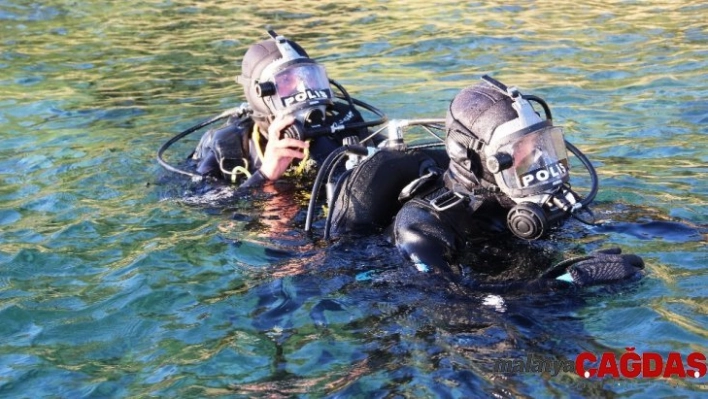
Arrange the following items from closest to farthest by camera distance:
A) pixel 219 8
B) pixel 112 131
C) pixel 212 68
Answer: pixel 112 131 → pixel 212 68 → pixel 219 8

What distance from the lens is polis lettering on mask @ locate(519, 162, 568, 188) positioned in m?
4.15

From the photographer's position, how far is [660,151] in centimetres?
677

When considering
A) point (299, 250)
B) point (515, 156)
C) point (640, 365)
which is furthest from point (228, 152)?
point (640, 365)

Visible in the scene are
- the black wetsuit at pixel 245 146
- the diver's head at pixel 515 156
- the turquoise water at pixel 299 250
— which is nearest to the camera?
the turquoise water at pixel 299 250

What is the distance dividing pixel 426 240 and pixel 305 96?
181 cm

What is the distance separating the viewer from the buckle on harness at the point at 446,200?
14.3 feet

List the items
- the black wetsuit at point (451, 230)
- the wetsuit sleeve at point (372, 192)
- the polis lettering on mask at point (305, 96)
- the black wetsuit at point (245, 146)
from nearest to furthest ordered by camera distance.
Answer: the black wetsuit at point (451, 230)
the wetsuit sleeve at point (372, 192)
the polis lettering on mask at point (305, 96)
the black wetsuit at point (245, 146)

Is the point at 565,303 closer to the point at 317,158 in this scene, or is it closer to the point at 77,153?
the point at 317,158

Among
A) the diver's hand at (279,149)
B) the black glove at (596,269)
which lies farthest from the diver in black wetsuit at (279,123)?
the black glove at (596,269)

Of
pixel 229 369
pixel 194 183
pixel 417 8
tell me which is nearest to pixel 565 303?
pixel 229 369

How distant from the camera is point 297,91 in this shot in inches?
230

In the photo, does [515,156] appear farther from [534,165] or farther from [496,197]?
[496,197]

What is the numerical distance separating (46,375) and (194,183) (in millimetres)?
2363

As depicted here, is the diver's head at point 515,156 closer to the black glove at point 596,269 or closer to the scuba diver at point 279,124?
the black glove at point 596,269
